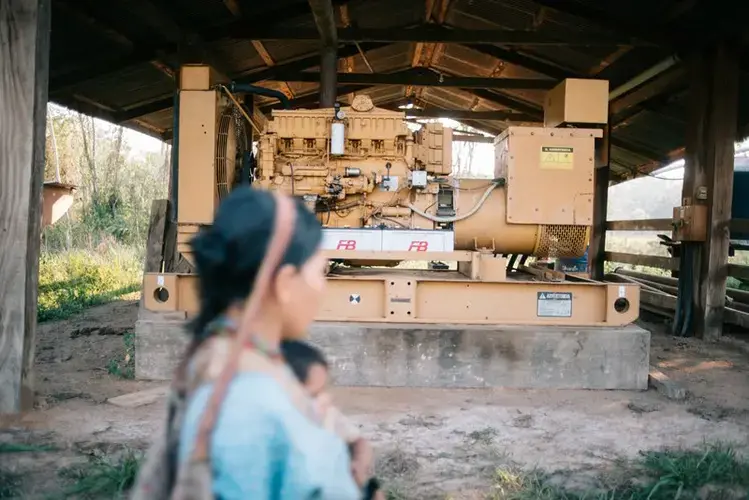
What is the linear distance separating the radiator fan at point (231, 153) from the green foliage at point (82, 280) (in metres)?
3.77

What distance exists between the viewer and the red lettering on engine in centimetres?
→ 572

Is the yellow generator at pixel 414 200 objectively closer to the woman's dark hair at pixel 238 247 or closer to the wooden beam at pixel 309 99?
the woman's dark hair at pixel 238 247

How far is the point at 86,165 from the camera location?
2084 cm

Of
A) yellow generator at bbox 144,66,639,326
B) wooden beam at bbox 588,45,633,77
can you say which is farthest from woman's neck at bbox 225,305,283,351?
wooden beam at bbox 588,45,633,77

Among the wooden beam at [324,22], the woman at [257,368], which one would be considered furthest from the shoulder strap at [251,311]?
the wooden beam at [324,22]

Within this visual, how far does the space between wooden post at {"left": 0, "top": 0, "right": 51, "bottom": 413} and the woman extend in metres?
3.52

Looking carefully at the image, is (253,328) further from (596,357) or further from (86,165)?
(86,165)

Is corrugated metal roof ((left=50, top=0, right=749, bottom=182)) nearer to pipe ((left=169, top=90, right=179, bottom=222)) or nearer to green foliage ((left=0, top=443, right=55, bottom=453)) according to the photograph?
Answer: pipe ((left=169, top=90, right=179, bottom=222))

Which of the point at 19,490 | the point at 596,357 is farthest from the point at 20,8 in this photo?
the point at 596,357

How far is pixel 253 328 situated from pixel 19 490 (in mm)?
2719

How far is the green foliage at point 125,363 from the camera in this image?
18.3ft

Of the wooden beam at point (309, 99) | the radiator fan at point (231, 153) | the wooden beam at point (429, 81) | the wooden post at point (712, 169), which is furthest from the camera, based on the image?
the wooden beam at point (309, 99)

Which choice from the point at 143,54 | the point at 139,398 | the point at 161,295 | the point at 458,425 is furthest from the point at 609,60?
the point at 139,398

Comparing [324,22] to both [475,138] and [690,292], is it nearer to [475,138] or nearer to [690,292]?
[690,292]
